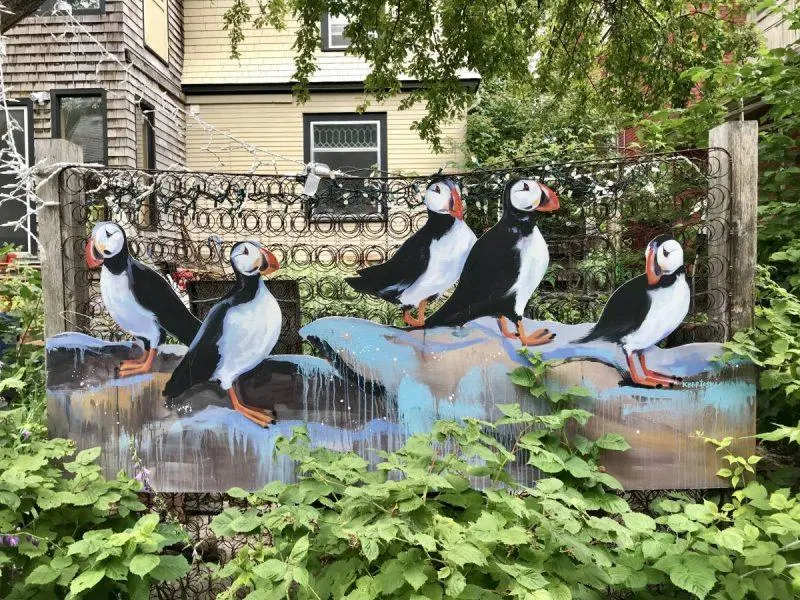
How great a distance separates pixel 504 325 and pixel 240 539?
1955 millimetres

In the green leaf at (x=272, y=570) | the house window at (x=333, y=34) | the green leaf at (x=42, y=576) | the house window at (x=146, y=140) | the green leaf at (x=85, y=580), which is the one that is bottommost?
the green leaf at (x=42, y=576)

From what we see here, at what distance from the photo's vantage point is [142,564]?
2.62 meters

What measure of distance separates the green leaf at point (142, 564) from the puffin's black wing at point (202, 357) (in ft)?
3.30

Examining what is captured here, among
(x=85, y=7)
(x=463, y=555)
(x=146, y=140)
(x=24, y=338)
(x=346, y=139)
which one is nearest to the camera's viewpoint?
(x=463, y=555)

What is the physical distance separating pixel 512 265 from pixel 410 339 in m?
0.68

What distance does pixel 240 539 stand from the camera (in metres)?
3.72

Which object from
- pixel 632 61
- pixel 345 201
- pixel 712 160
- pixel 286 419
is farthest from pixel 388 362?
pixel 632 61

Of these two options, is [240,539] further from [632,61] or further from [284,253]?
[632,61]

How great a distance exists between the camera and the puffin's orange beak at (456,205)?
347 cm

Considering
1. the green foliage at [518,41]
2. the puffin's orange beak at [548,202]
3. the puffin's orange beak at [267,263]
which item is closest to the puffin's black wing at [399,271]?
the puffin's orange beak at [267,263]

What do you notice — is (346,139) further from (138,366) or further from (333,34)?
(138,366)

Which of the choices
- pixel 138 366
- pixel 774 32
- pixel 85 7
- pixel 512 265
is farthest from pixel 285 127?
pixel 512 265

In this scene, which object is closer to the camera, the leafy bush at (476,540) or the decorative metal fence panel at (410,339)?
the leafy bush at (476,540)

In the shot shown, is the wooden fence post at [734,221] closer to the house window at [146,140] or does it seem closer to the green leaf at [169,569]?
the green leaf at [169,569]
